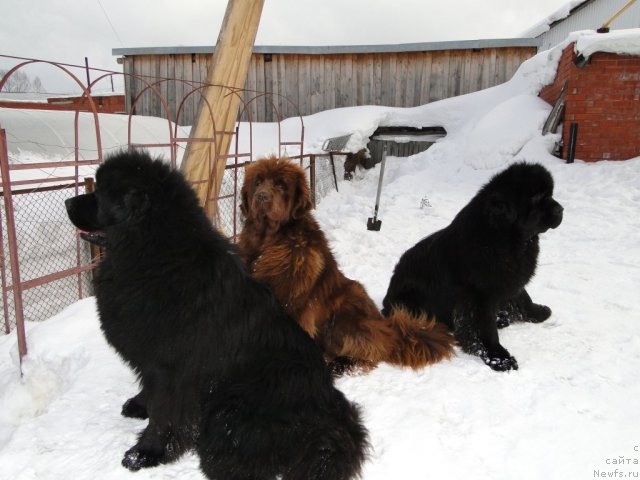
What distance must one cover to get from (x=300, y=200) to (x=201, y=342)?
1263 millimetres

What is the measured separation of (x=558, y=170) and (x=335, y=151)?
17.5 feet

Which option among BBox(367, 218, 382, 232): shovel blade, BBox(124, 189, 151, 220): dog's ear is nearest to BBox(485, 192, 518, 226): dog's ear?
BBox(124, 189, 151, 220): dog's ear

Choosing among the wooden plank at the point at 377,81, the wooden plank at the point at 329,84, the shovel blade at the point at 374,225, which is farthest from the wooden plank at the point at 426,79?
the shovel blade at the point at 374,225

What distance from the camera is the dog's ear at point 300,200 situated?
306 cm

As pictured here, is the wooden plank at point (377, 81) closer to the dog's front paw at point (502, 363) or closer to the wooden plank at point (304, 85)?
the wooden plank at point (304, 85)

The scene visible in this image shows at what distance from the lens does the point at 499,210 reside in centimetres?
332

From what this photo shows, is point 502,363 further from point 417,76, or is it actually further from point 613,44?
point 417,76

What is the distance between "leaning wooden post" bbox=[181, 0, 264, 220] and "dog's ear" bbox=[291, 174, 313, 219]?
2.68 m

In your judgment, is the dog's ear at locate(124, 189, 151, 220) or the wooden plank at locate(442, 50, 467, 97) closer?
the dog's ear at locate(124, 189, 151, 220)

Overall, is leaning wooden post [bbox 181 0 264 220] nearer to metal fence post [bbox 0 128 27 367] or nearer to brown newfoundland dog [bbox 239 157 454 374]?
metal fence post [bbox 0 128 27 367]

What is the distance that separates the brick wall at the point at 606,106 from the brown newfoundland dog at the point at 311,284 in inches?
265

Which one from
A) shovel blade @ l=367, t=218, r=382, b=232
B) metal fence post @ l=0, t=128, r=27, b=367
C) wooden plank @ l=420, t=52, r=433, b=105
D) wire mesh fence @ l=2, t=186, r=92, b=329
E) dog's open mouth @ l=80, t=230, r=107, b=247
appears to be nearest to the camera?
dog's open mouth @ l=80, t=230, r=107, b=247

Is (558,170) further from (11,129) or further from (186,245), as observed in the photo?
(11,129)

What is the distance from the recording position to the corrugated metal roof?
1370 centimetres
